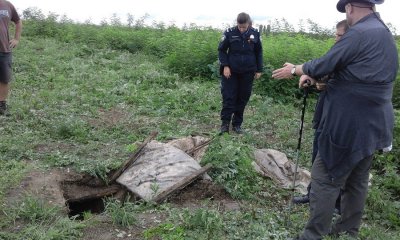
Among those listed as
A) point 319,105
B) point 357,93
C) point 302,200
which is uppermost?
point 357,93

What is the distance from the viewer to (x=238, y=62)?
6969 mm

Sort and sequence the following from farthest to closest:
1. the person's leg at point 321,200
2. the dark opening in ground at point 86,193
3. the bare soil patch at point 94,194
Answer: the dark opening in ground at point 86,193, the bare soil patch at point 94,194, the person's leg at point 321,200

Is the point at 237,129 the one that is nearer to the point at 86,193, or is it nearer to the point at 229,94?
the point at 229,94

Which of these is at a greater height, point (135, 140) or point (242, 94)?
point (242, 94)

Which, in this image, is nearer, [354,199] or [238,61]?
[354,199]

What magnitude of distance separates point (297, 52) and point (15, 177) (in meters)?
7.53

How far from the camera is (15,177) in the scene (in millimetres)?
4973

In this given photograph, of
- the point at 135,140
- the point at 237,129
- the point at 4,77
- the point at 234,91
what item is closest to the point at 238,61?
the point at 234,91

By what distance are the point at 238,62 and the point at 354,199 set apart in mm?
3433

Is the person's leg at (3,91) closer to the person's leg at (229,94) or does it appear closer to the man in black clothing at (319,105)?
the person's leg at (229,94)

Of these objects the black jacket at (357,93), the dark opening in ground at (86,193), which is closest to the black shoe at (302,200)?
the black jacket at (357,93)

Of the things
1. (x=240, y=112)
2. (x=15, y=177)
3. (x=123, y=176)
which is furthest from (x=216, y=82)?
(x=15, y=177)

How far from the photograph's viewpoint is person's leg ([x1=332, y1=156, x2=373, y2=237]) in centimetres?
389

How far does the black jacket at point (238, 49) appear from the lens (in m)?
6.94
